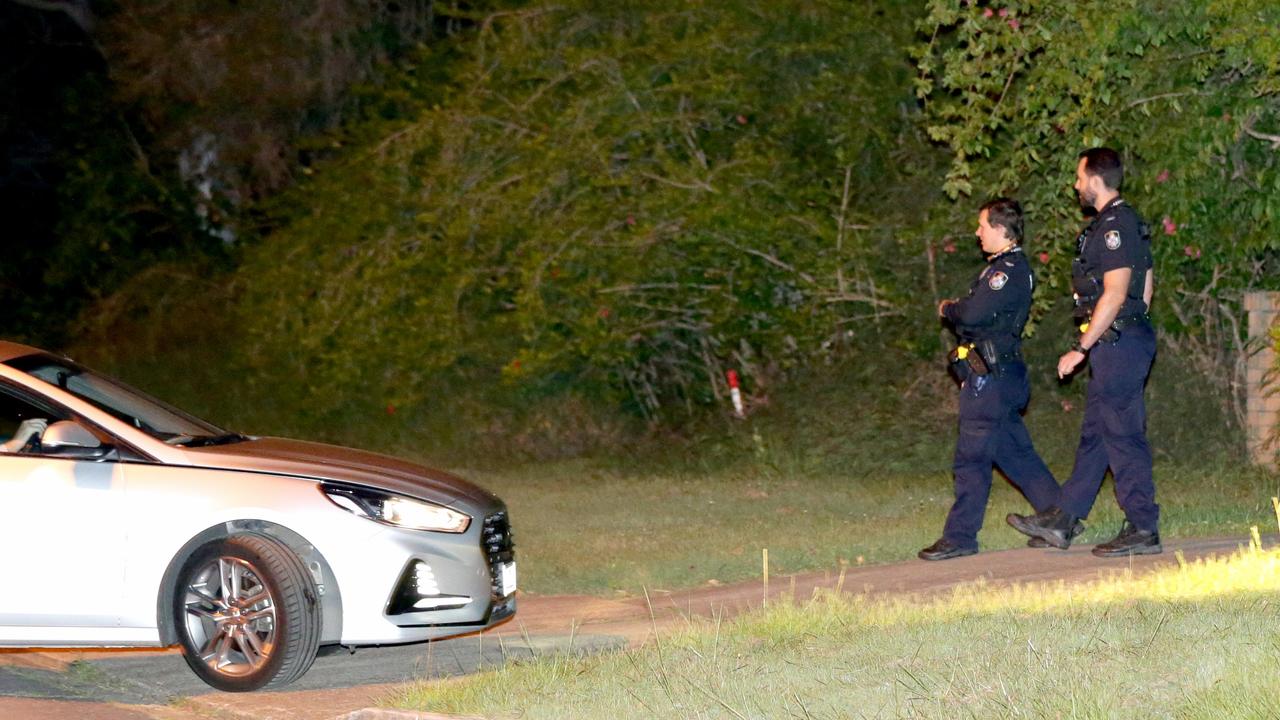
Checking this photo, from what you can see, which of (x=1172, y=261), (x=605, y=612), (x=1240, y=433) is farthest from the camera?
(x=1240, y=433)

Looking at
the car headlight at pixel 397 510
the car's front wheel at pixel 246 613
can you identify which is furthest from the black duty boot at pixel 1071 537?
the car's front wheel at pixel 246 613

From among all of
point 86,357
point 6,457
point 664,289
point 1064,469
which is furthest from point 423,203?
Result: point 86,357

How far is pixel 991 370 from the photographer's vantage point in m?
8.40

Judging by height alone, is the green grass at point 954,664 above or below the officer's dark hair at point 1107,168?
below

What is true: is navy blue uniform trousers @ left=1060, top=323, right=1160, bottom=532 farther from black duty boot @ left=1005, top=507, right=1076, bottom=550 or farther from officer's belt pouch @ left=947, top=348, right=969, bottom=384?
officer's belt pouch @ left=947, top=348, right=969, bottom=384

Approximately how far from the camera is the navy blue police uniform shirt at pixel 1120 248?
26.3 ft

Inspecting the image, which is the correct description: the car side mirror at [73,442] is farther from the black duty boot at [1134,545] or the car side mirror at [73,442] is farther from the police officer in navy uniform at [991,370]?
the black duty boot at [1134,545]

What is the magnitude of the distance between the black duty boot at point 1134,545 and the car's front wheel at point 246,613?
4.18m

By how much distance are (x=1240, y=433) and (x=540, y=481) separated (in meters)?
6.00

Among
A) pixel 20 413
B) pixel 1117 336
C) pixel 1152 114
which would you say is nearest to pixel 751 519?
pixel 1117 336

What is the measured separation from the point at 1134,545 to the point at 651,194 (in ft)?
20.7

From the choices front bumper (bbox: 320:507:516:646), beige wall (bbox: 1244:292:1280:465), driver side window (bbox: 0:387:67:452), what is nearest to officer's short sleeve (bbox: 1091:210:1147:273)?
front bumper (bbox: 320:507:516:646)

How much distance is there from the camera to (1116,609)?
6277mm

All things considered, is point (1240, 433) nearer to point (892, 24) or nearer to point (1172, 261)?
point (1172, 261)
